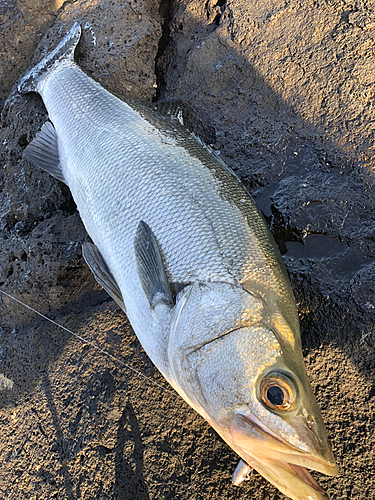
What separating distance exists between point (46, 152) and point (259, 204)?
1715mm

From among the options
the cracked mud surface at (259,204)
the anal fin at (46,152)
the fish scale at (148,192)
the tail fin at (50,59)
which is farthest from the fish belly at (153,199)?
the tail fin at (50,59)

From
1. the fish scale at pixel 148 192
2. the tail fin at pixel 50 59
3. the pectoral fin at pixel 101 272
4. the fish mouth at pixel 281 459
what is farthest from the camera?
the tail fin at pixel 50 59

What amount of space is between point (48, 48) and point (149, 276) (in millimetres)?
2798

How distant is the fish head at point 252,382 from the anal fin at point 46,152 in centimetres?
166

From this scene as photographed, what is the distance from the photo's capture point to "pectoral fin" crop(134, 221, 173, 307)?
1.96 meters

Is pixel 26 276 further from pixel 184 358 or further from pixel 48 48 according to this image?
pixel 48 48

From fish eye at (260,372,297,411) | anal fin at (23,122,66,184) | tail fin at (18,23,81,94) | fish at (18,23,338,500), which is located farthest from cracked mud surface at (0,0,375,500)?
fish eye at (260,372,297,411)

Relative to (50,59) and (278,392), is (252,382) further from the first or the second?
(50,59)

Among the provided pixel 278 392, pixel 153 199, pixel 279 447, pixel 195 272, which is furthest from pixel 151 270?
pixel 279 447

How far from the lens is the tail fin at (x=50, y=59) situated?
3.15 metres

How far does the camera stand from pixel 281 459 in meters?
1.46

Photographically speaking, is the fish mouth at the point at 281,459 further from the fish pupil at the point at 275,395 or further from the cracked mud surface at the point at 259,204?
the cracked mud surface at the point at 259,204

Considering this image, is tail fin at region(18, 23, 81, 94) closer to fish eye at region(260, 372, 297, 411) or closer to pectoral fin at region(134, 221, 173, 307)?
pectoral fin at region(134, 221, 173, 307)

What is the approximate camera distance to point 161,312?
1956 millimetres
